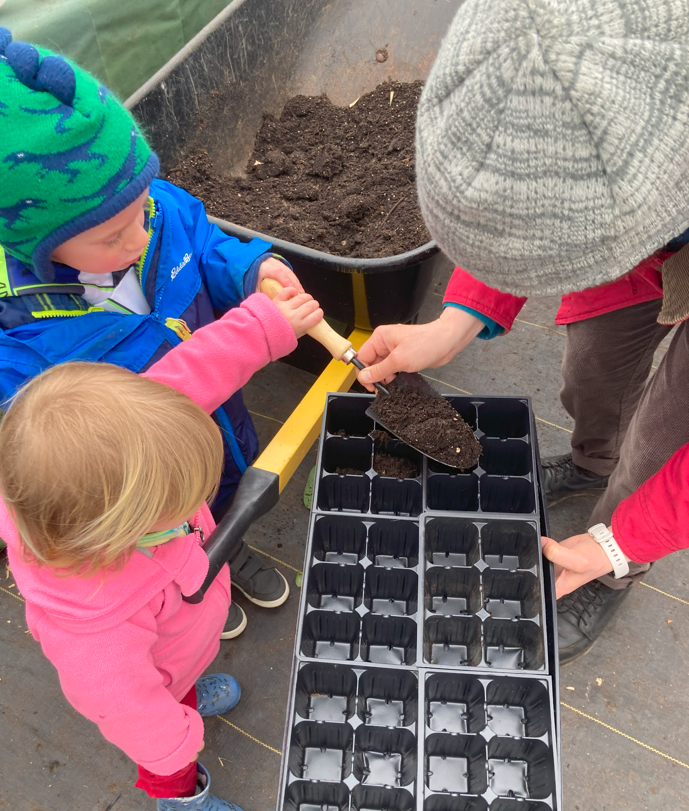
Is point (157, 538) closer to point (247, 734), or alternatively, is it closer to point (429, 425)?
point (429, 425)

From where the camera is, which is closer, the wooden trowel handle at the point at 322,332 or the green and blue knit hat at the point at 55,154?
the green and blue knit hat at the point at 55,154

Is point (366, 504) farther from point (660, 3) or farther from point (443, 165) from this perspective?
point (660, 3)

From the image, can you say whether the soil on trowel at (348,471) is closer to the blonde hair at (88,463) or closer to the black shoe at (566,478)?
the blonde hair at (88,463)

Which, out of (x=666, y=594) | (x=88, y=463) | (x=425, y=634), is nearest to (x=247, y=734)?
(x=425, y=634)

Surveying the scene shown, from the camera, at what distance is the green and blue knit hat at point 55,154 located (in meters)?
0.66

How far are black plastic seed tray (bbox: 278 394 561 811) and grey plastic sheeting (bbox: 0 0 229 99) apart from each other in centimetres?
102

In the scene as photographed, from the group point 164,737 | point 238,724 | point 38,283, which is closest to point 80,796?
point 238,724

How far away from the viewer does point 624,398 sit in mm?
1186

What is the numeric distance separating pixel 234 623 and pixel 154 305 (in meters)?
0.70

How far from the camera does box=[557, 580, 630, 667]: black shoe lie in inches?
47.9

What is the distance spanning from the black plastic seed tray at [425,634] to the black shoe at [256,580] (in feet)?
1.01

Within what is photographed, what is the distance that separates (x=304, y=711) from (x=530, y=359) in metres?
1.16

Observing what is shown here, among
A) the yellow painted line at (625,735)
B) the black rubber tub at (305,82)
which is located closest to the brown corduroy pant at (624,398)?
the yellow painted line at (625,735)

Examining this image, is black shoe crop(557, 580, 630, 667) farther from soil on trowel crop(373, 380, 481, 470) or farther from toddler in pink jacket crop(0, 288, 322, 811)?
toddler in pink jacket crop(0, 288, 322, 811)
